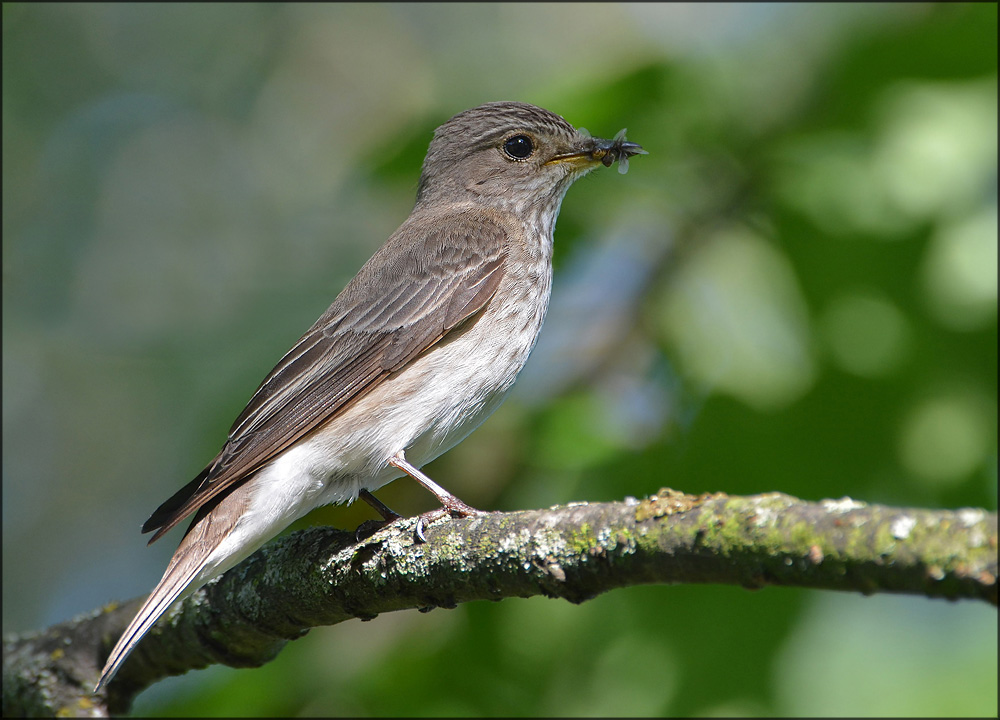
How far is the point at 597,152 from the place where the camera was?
490 centimetres

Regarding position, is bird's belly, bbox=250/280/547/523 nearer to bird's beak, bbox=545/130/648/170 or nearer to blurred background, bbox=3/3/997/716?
blurred background, bbox=3/3/997/716

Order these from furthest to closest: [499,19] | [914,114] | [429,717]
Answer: [499,19], [914,114], [429,717]

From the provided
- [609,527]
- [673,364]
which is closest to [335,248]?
[673,364]

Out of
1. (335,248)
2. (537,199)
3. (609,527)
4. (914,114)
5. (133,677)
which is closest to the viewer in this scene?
(609,527)

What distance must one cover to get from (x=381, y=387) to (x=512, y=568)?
1.77m

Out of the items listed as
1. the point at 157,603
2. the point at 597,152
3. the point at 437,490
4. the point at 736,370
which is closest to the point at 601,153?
the point at 597,152

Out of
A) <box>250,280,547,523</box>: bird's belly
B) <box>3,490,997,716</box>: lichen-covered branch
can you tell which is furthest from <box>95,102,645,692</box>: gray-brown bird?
<box>3,490,997,716</box>: lichen-covered branch

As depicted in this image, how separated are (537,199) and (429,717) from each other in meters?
2.79

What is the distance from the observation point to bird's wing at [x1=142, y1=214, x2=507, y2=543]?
158 inches

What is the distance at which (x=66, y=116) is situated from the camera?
1094 cm

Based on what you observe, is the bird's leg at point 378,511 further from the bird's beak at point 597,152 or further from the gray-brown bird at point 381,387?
the bird's beak at point 597,152

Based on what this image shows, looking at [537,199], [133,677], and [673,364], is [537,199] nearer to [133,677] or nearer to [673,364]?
[673,364]

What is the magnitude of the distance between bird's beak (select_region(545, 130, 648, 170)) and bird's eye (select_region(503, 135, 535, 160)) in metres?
0.17

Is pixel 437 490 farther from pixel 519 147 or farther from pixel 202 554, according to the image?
pixel 519 147
